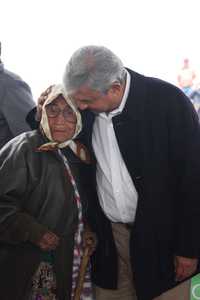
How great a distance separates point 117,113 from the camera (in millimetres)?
1719

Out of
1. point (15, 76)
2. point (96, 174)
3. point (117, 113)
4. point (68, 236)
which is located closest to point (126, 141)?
point (117, 113)

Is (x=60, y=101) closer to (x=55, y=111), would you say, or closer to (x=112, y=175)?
(x=55, y=111)

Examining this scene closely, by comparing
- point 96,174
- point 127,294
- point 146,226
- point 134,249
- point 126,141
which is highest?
point 126,141

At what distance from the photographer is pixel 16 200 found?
1.65 meters

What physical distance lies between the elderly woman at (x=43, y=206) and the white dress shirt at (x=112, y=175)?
0.09m

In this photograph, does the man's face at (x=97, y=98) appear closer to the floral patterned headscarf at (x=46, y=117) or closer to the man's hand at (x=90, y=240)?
the floral patterned headscarf at (x=46, y=117)

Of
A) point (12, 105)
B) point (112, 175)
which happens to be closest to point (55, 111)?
point (112, 175)

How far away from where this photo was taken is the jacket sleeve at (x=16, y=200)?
1626 millimetres

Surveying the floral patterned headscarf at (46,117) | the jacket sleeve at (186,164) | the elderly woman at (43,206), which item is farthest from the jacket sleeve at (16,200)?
the jacket sleeve at (186,164)

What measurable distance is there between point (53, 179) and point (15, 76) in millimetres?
896

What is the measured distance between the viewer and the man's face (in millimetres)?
1577

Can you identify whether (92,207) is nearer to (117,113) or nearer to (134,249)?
(134,249)

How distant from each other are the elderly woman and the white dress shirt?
0.30 ft

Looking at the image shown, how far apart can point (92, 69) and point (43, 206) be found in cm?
57
